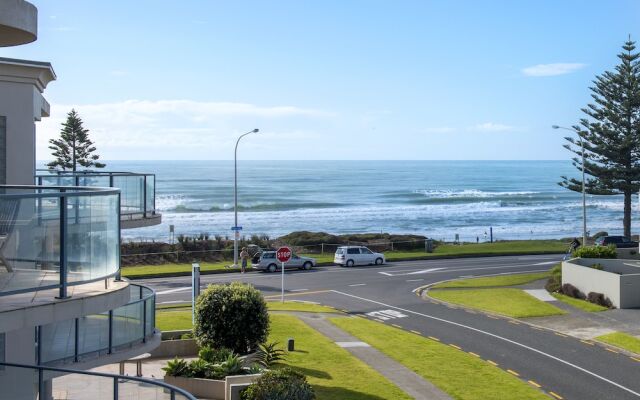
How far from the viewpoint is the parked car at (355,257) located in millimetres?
49344

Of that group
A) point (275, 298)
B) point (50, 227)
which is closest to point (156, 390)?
point (50, 227)

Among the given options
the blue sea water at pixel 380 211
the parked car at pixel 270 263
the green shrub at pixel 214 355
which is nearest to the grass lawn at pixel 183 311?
the green shrub at pixel 214 355

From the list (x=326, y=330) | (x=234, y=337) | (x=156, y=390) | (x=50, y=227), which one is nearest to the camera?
(x=50, y=227)

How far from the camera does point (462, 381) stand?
20.6 metres

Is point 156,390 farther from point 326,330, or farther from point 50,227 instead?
point 326,330

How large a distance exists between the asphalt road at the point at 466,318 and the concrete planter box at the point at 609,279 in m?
5.35

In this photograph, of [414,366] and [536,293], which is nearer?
[414,366]

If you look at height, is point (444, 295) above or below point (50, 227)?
below

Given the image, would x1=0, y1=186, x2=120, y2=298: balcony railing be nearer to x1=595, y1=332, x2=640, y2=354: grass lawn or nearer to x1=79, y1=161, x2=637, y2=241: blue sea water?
x1=595, y1=332, x2=640, y2=354: grass lawn

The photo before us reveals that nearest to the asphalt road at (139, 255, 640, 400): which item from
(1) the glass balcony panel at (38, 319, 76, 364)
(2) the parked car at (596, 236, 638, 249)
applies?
(2) the parked car at (596, 236, 638, 249)

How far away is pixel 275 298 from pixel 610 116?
120 ft

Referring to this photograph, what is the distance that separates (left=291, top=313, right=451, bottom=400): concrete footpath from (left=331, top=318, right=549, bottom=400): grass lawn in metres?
0.27

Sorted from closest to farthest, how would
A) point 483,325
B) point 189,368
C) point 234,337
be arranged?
point 189,368 → point 234,337 → point 483,325

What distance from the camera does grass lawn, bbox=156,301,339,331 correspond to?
26453 mm
